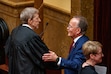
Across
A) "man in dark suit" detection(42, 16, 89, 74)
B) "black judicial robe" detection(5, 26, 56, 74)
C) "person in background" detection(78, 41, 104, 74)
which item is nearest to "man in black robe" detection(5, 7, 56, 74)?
"black judicial robe" detection(5, 26, 56, 74)

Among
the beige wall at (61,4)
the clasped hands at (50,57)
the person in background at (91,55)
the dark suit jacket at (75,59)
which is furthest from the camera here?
the beige wall at (61,4)

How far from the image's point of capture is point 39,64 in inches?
161

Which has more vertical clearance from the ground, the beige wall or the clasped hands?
the beige wall

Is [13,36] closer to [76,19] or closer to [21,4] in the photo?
[76,19]

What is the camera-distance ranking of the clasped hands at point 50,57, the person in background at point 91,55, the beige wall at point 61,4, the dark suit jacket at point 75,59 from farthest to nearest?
1. the beige wall at point 61,4
2. the clasped hands at point 50,57
3. the dark suit jacket at point 75,59
4. the person in background at point 91,55

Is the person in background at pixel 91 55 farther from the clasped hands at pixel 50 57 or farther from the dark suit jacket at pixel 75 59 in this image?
the clasped hands at pixel 50 57

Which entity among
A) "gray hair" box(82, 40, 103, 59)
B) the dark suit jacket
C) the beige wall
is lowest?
the dark suit jacket

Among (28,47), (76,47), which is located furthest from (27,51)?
(76,47)

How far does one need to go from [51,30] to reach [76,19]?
140 cm

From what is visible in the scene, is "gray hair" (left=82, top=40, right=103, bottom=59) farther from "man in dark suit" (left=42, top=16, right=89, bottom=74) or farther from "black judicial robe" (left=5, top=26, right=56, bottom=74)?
"black judicial robe" (left=5, top=26, right=56, bottom=74)

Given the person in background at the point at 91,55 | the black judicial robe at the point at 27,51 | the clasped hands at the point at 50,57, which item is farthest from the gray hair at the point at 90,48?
the black judicial robe at the point at 27,51

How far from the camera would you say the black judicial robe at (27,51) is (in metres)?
4.04

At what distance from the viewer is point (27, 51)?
402 cm

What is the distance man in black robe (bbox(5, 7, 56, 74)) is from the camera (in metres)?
4.05
